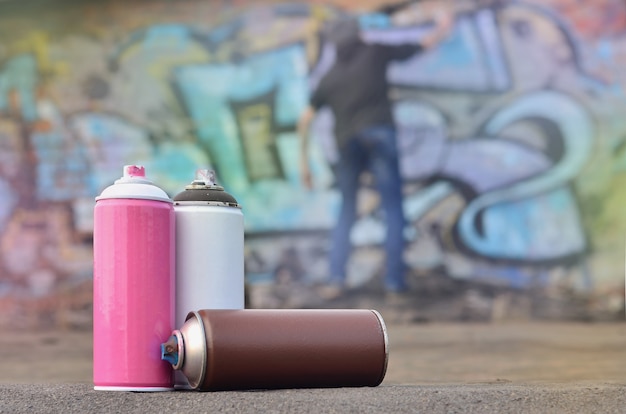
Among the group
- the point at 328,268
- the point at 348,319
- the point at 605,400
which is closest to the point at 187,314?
the point at 348,319

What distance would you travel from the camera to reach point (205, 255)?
9.83 feet

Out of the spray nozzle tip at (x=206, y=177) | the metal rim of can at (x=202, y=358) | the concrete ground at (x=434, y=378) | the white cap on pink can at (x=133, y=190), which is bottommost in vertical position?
the concrete ground at (x=434, y=378)

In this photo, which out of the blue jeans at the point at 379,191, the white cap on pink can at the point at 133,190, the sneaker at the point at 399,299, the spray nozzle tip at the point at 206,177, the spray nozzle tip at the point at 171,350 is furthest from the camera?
the blue jeans at the point at 379,191

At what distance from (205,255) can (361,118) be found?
818 centimetres

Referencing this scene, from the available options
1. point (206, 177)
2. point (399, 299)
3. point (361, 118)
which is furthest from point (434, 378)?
point (361, 118)

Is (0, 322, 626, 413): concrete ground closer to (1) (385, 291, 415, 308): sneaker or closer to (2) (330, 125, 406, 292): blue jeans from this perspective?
(1) (385, 291, 415, 308): sneaker

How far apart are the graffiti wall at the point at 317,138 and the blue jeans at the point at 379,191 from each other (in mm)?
103

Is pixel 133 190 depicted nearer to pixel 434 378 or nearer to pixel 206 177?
pixel 206 177

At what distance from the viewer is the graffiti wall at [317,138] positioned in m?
10.8

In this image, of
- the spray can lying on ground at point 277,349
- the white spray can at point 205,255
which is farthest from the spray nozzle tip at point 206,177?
the spray can lying on ground at point 277,349

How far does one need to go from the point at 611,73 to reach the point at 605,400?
890cm

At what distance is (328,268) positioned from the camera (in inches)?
428

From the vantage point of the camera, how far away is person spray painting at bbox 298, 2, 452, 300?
36.0 ft

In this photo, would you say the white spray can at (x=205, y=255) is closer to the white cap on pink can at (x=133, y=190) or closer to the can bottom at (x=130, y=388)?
the white cap on pink can at (x=133, y=190)
